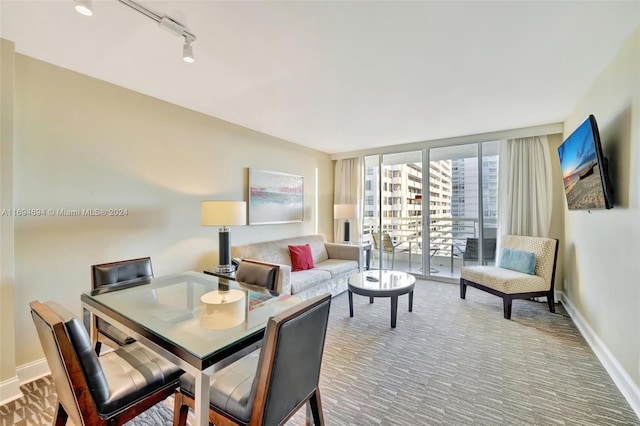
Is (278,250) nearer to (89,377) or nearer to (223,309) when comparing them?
(223,309)

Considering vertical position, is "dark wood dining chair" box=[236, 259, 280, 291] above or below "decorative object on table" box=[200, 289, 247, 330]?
above

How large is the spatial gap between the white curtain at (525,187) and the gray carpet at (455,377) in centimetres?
130

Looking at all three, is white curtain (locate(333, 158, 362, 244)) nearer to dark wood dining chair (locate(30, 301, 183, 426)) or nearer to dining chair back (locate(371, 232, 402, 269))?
dining chair back (locate(371, 232, 402, 269))

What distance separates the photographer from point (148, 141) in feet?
9.20

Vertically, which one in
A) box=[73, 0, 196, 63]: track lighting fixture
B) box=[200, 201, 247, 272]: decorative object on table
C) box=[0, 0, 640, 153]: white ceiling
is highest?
box=[0, 0, 640, 153]: white ceiling

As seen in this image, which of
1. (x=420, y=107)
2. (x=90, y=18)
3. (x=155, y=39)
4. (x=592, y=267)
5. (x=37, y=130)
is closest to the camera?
(x=90, y=18)

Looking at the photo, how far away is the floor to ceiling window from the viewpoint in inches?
175

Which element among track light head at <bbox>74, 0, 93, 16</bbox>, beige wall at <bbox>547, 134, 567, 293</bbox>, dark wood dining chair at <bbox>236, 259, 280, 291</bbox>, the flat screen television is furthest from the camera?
beige wall at <bbox>547, 134, 567, 293</bbox>

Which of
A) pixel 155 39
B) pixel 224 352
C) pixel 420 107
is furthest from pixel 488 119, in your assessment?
pixel 224 352

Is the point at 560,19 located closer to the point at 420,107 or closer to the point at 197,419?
the point at 420,107

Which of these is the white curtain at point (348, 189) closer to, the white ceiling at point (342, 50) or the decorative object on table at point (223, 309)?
the white ceiling at point (342, 50)

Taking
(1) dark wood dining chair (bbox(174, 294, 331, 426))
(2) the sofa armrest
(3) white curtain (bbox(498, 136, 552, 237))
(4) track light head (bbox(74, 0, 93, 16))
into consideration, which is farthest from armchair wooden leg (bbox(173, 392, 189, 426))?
(3) white curtain (bbox(498, 136, 552, 237))

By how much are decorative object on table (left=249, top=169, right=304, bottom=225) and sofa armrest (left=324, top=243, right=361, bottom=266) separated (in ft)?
2.46

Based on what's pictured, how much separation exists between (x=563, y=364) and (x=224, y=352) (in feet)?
9.13
